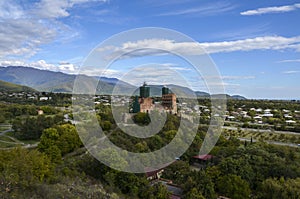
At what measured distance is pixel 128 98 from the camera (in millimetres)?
16578

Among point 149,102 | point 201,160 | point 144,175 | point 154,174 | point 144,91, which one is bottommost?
point 154,174

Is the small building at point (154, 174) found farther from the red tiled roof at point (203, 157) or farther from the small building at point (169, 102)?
the small building at point (169, 102)

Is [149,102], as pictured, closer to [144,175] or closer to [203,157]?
[203,157]

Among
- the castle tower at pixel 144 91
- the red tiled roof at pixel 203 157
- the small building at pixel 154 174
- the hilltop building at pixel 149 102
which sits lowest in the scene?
the small building at pixel 154 174

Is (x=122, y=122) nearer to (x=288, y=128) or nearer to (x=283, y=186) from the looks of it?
(x=283, y=186)

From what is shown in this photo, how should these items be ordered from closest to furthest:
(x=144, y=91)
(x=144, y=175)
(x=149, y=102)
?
(x=144, y=175)
(x=144, y=91)
(x=149, y=102)

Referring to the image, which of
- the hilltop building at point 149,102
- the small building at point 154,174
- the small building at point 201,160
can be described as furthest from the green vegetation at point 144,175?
the hilltop building at point 149,102

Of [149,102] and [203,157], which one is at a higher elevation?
[149,102]

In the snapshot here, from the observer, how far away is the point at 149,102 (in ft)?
53.4

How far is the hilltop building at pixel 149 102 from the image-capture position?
15.6 m

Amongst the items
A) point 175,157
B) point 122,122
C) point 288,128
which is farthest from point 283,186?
point 288,128

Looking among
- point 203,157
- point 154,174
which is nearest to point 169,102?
point 203,157

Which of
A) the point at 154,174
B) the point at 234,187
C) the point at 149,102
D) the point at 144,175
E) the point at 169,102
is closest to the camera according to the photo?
the point at 234,187

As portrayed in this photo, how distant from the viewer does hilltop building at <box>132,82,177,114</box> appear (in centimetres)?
1564
